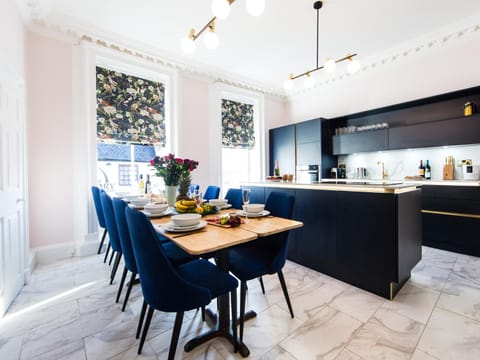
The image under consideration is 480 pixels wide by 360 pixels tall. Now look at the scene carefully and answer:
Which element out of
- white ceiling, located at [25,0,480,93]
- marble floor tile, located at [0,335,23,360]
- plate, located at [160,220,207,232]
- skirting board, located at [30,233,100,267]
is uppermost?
white ceiling, located at [25,0,480,93]

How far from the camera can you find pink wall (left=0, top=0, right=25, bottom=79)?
2061 mm

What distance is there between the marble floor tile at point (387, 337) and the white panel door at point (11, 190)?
111 inches

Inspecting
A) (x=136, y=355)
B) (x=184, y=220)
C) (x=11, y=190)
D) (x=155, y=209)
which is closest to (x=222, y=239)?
(x=184, y=220)

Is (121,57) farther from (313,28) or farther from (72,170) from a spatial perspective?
(313,28)

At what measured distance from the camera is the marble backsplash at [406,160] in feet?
11.2

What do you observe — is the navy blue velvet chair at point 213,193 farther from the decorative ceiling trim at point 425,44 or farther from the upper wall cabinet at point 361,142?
the decorative ceiling trim at point 425,44

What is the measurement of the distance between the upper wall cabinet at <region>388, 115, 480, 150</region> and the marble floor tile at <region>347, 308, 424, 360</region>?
9.20ft

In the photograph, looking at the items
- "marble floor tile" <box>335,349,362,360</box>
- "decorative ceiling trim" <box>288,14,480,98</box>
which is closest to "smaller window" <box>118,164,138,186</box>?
"marble floor tile" <box>335,349,362,360</box>

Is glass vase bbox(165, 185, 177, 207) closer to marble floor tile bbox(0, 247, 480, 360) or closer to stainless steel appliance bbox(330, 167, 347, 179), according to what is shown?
marble floor tile bbox(0, 247, 480, 360)

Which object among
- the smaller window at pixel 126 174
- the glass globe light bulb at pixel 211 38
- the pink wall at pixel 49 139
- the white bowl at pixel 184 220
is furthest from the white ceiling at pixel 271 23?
the white bowl at pixel 184 220

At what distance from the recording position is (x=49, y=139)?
10.1ft

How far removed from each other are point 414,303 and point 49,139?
14.9 feet

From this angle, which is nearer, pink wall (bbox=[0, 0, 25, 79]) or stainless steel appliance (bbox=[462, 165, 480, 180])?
pink wall (bbox=[0, 0, 25, 79])

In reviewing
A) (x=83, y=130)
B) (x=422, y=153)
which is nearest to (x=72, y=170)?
(x=83, y=130)
